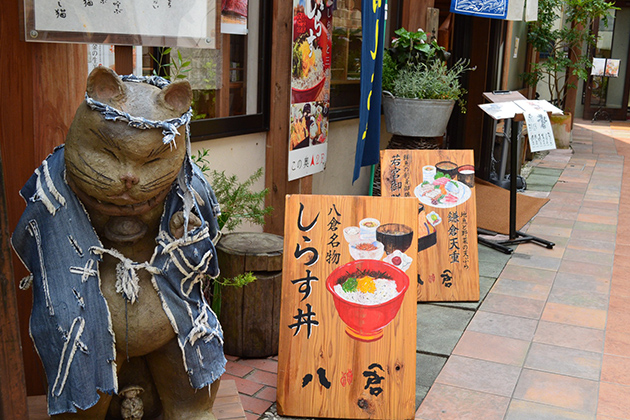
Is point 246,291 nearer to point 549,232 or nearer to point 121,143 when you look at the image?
point 121,143

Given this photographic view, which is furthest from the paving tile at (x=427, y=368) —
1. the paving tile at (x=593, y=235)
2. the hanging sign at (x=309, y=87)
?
the paving tile at (x=593, y=235)

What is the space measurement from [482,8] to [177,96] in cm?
599

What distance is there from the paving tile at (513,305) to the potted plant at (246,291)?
5.80 ft

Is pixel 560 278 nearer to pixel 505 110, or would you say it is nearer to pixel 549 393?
pixel 505 110

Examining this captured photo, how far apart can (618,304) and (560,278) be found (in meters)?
0.57

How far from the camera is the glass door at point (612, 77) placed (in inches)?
721

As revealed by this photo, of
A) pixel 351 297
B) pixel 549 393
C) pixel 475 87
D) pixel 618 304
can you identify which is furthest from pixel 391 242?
pixel 475 87

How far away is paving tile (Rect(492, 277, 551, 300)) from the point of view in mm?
4887

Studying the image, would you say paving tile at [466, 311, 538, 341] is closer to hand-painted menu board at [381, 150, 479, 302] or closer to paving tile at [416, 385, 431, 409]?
hand-painted menu board at [381, 150, 479, 302]

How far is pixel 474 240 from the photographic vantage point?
471 centimetres

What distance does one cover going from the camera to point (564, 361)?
3.79 metres

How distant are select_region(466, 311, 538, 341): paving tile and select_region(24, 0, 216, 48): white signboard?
8.89ft

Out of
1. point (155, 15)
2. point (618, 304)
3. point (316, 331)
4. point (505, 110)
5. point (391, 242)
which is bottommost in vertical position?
point (618, 304)

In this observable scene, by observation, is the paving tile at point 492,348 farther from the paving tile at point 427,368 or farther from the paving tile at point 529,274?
the paving tile at point 529,274
